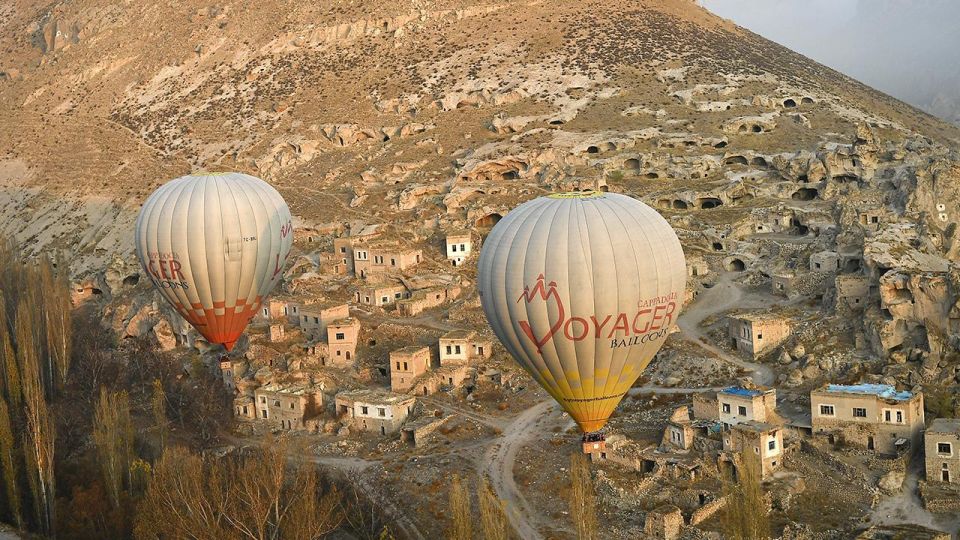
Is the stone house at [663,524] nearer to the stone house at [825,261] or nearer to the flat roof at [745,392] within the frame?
the flat roof at [745,392]

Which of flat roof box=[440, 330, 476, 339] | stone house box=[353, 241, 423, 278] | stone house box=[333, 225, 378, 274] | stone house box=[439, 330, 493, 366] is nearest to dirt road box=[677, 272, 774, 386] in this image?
stone house box=[439, 330, 493, 366]

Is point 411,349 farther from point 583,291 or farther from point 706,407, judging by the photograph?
point 583,291

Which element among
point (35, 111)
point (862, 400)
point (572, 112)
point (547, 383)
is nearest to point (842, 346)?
point (862, 400)

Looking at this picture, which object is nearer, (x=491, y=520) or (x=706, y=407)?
(x=491, y=520)

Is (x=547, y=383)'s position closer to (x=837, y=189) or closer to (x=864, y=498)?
(x=864, y=498)

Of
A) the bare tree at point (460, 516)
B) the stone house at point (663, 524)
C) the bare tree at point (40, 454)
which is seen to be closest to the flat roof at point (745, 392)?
the stone house at point (663, 524)

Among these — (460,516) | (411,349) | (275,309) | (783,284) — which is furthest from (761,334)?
(275,309)

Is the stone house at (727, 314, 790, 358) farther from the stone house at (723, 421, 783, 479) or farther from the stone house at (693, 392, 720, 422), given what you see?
the stone house at (723, 421, 783, 479)
